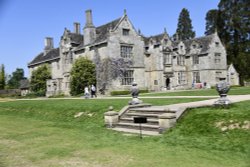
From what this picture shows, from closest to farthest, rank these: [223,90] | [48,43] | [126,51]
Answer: [223,90]
[126,51]
[48,43]

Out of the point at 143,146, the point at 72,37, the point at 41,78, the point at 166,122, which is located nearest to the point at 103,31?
the point at 72,37

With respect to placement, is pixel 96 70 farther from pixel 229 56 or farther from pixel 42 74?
pixel 229 56

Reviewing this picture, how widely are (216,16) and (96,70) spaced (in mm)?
35503

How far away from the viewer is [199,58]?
5281cm

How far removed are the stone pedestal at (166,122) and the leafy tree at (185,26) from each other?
230ft

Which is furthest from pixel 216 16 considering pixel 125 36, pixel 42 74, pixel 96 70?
pixel 42 74

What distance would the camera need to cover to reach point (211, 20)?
70250mm

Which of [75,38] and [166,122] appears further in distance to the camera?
[75,38]

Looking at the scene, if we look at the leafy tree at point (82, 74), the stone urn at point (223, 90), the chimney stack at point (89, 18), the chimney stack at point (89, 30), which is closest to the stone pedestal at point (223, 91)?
the stone urn at point (223, 90)

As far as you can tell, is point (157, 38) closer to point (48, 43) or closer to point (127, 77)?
point (127, 77)

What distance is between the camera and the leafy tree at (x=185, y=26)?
80250 mm

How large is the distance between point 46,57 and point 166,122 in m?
47.7

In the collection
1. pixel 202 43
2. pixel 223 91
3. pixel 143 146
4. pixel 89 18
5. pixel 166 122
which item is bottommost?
pixel 143 146

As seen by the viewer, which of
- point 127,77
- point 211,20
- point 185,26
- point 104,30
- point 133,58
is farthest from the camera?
point 185,26
